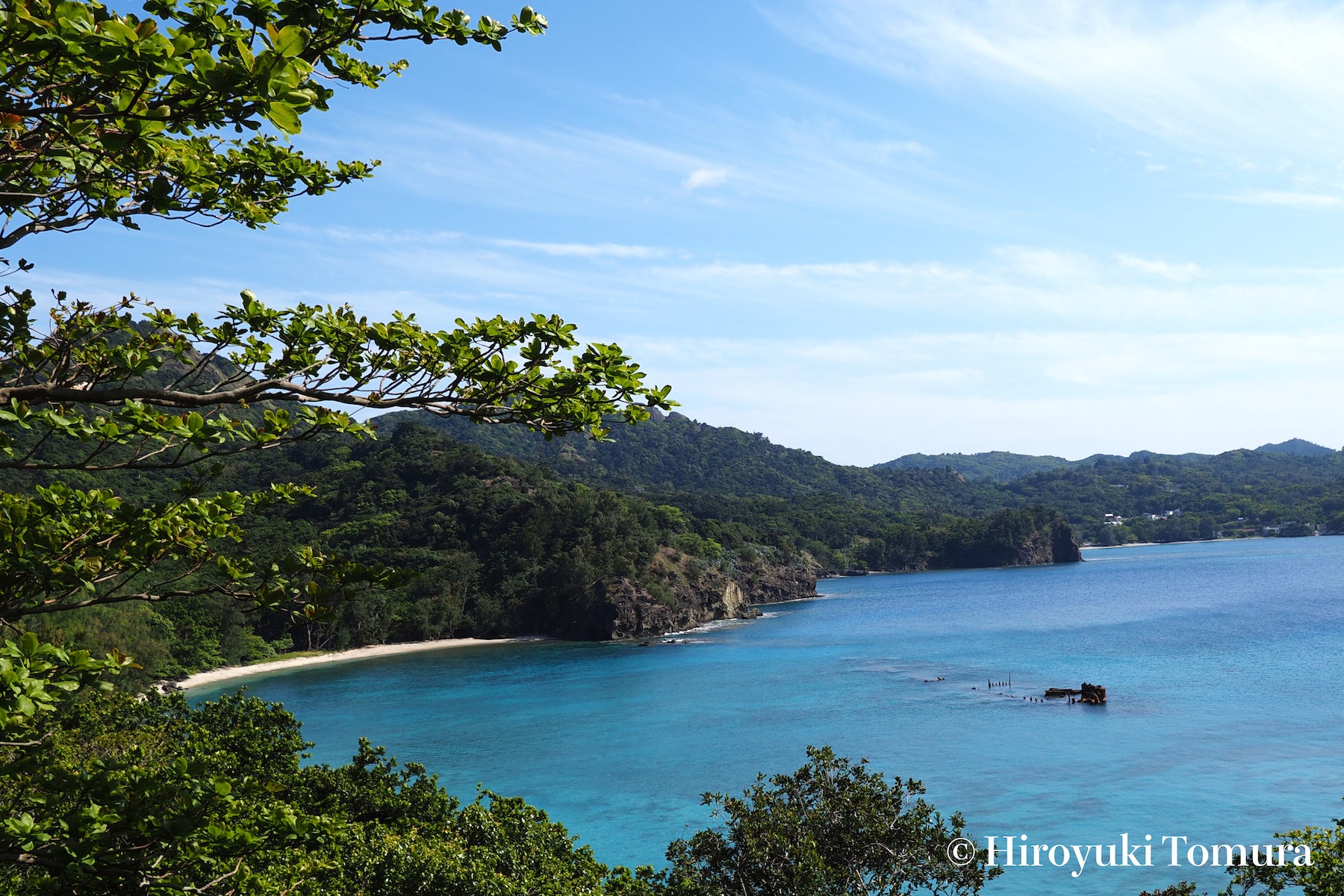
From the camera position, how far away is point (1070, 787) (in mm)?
35000

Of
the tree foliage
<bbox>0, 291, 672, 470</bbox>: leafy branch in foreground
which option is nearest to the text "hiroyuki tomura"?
the tree foliage

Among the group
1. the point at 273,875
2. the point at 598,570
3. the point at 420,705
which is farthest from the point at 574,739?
the point at 598,570

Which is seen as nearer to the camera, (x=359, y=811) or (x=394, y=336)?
(x=394, y=336)

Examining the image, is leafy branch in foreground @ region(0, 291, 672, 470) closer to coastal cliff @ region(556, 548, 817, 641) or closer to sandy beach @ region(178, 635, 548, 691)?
sandy beach @ region(178, 635, 548, 691)

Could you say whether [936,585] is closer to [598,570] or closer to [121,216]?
[598,570]

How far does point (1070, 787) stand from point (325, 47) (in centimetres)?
3952

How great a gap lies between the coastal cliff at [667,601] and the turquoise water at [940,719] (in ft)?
16.3

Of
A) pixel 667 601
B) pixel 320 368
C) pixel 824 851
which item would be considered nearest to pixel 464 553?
pixel 667 601

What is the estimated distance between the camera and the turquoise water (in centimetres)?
3238

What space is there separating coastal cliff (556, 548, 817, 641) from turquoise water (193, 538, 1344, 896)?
4956mm

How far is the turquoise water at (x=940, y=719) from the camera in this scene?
32.4 metres

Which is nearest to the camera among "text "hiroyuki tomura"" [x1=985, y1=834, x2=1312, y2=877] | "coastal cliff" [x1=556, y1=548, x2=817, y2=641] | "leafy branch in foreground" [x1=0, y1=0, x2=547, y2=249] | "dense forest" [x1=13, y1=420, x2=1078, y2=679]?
"leafy branch in foreground" [x1=0, y1=0, x2=547, y2=249]

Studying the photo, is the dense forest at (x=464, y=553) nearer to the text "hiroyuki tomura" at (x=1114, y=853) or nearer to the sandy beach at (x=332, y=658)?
the sandy beach at (x=332, y=658)

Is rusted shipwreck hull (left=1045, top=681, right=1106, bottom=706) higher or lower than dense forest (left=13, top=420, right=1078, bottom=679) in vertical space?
lower
